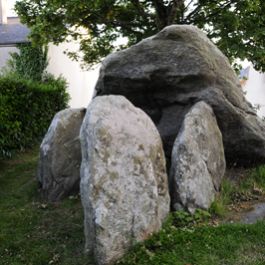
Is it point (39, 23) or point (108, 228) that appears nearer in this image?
point (108, 228)

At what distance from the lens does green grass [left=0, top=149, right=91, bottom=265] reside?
5629 millimetres

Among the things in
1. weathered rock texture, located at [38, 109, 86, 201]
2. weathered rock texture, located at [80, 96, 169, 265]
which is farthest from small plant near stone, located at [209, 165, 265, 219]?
weathered rock texture, located at [38, 109, 86, 201]

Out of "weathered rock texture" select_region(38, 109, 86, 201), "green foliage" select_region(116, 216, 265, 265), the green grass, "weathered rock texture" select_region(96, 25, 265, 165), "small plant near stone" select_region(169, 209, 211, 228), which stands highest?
"weathered rock texture" select_region(96, 25, 265, 165)

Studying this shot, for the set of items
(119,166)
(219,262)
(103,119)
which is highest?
(103,119)

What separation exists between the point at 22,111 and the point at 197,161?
21.1 ft

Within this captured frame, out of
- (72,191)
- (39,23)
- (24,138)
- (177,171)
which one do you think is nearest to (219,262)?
(177,171)

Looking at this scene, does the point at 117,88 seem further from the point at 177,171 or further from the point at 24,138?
the point at 24,138

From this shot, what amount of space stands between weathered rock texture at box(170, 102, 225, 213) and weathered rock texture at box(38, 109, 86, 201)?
6.14 ft

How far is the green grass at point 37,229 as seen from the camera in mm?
5629

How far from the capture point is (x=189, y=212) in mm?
6180

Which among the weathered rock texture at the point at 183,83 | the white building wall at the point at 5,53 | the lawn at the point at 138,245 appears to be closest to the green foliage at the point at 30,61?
the white building wall at the point at 5,53

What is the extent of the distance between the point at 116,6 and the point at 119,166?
390 inches

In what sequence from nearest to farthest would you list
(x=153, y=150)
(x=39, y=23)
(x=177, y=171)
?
(x=153, y=150) → (x=177, y=171) → (x=39, y=23)

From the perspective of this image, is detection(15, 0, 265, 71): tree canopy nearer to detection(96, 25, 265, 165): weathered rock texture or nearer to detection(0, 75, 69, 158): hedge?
detection(0, 75, 69, 158): hedge
